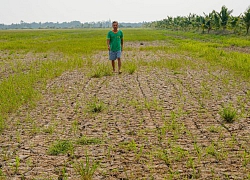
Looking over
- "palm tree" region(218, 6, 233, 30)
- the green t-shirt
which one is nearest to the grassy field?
the green t-shirt

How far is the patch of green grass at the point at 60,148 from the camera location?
3758mm

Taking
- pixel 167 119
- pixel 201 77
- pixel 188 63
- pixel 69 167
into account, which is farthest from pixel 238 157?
pixel 188 63

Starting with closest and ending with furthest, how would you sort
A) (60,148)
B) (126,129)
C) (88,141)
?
(60,148) → (88,141) → (126,129)

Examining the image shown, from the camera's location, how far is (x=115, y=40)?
9.39 m

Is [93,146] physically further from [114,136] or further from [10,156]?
[10,156]

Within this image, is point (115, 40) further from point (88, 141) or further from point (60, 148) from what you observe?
point (60, 148)

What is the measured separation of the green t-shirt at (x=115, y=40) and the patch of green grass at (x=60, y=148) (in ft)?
19.5

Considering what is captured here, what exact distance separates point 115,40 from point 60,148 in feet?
20.3

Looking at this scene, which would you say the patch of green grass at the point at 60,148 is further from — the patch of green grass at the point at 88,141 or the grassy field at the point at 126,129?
the patch of green grass at the point at 88,141

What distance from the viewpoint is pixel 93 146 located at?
396 cm

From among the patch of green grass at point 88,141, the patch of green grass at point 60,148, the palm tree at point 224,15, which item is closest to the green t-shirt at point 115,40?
the patch of green grass at point 88,141

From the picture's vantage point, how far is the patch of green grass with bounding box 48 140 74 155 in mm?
3758

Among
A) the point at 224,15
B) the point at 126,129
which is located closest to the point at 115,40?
the point at 126,129

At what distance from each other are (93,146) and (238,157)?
206cm
